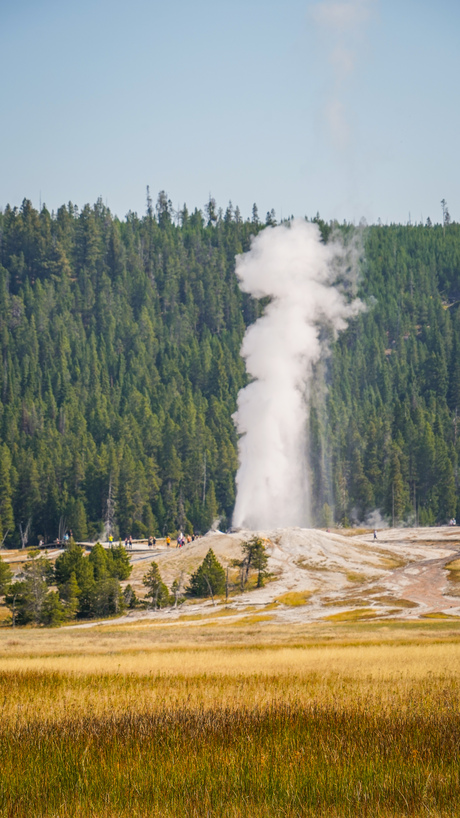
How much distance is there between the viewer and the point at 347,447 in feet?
651

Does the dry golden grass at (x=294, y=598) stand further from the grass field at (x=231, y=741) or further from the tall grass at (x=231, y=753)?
the tall grass at (x=231, y=753)

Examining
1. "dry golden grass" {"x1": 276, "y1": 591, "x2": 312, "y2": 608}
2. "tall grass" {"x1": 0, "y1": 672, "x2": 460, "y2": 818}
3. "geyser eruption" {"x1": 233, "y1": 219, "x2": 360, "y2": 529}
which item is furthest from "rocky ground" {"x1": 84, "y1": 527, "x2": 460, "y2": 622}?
"tall grass" {"x1": 0, "y1": 672, "x2": 460, "y2": 818}

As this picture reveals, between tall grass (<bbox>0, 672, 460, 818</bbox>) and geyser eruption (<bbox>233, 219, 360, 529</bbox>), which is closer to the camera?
tall grass (<bbox>0, 672, 460, 818</bbox>)

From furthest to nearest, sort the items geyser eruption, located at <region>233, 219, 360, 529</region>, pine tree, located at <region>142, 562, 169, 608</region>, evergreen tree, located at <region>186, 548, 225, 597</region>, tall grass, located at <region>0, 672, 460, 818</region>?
geyser eruption, located at <region>233, 219, 360, 529</region>, evergreen tree, located at <region>186, 548, 225, 597</region>, pine tree, located at <region>142, 562, 169, 608</region>, tall grass, located at <region>0, 672, 460, 818</region>

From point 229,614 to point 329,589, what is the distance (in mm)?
15107

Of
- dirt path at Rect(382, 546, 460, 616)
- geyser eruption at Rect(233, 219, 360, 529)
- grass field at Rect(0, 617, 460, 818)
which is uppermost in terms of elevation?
geyser eruption at Rect(233, 219, 360, 529)

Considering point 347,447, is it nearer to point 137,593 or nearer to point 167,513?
point 167,513

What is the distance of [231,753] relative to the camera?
14.0 meters

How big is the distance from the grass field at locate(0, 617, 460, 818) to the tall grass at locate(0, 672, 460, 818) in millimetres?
32

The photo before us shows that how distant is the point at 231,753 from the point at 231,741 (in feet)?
4.10

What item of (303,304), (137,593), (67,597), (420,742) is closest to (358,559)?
(137,593)

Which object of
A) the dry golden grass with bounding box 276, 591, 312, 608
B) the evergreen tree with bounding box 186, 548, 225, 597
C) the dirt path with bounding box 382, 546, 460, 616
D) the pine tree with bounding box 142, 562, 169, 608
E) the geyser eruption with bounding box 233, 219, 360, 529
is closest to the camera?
the dirt path with bounding box 382, 546, 460, 616

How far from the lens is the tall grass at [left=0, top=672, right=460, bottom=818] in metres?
A: 11.8

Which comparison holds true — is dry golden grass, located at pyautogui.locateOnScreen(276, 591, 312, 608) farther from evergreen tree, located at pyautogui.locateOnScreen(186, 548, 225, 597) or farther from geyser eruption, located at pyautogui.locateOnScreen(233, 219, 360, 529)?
geyser eruption, located at pyautogui.locateOnScreen(233, 219, 360, 529)
